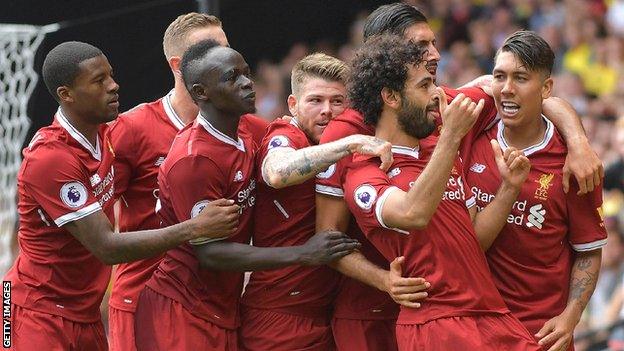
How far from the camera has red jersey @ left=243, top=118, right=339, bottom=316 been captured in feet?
20.4

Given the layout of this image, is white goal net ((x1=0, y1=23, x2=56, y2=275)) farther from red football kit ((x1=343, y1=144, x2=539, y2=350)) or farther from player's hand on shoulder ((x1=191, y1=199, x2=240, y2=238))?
red football kit ((x1=343, y1=144, x2=539, y2=350))

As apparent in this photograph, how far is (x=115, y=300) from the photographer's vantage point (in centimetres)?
704

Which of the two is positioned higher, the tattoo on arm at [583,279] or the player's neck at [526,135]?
the player's neck at [526,135]

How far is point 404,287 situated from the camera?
225 inches

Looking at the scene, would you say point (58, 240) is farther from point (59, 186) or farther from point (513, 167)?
point (513, 167)

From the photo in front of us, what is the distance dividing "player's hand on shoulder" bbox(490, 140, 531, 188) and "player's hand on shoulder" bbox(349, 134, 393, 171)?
2.23 feet

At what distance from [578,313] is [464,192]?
943 mm

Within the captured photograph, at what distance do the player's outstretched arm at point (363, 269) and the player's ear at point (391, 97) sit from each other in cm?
54

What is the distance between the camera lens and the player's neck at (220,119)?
6082 millimetres

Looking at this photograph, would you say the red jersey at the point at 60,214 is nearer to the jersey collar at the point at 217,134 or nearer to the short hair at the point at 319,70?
the jersey collar at the point at 217,134

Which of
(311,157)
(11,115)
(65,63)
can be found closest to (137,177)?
(65,63)

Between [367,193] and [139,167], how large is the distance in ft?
5.63

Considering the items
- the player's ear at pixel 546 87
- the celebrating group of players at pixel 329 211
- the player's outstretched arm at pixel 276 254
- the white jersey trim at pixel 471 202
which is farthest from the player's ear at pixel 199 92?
the player's ear at pixel 546 87

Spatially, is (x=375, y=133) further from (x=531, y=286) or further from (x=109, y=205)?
(x=109, y=205)
